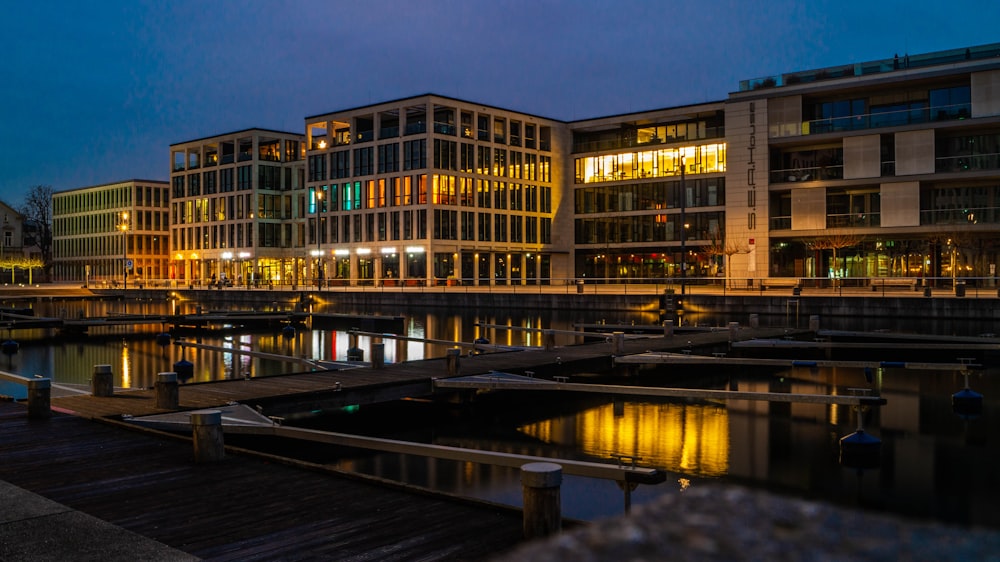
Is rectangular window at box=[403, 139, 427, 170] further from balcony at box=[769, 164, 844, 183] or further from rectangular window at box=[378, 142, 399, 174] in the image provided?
balcony at box=[769, 164, 844, 183]

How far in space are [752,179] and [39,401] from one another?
201 feet

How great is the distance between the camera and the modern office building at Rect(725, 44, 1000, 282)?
Result: 5750cm

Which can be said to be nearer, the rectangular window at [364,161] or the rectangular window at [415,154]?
the rectangular window at [415,154]

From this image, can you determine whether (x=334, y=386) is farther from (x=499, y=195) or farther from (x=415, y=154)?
(x=499, y=195)

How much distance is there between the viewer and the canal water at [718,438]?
542 inches

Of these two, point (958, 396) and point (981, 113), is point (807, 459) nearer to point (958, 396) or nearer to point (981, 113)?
point (958, 396)

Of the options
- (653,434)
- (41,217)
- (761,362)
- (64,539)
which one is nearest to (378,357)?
(653,434)

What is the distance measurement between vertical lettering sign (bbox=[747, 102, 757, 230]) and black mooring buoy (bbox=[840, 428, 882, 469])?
53.2 meters

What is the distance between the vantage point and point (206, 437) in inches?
391

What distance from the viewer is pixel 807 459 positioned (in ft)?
52.5

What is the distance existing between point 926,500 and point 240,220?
9803cm

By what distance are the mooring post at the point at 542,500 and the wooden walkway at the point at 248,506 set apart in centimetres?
27

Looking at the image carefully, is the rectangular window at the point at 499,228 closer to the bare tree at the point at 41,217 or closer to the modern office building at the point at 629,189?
the modern office building at the point at 629,189

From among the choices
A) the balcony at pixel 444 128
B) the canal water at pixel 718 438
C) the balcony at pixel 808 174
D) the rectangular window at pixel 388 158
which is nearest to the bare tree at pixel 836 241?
the balcony at pixel 808 174
